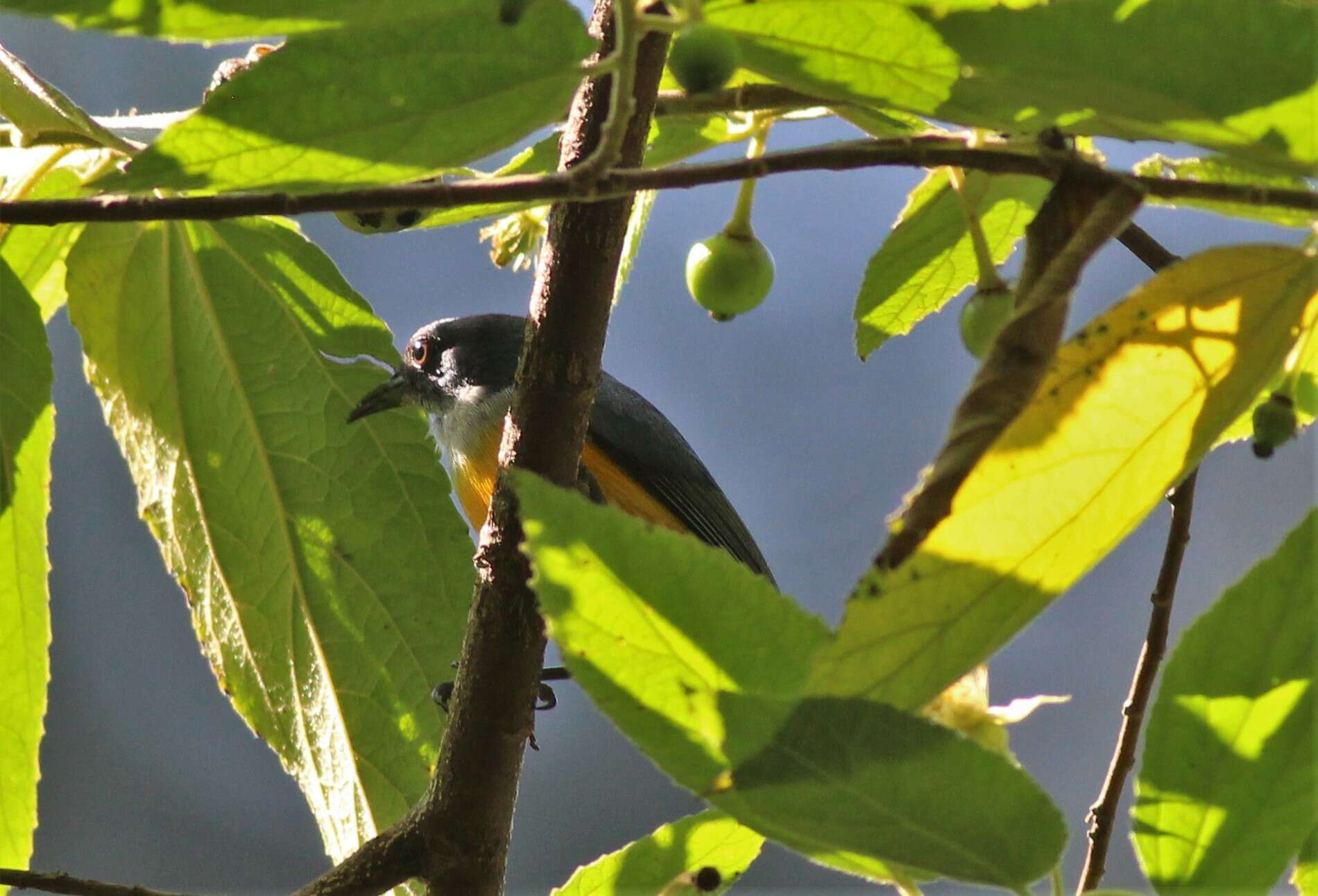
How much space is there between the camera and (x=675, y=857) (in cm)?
157

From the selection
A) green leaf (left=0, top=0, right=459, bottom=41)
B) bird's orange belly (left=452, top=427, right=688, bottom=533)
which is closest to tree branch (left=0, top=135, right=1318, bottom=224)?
green leaf (left=0, top=0, right=459, bottom=41)

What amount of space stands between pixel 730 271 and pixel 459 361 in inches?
109

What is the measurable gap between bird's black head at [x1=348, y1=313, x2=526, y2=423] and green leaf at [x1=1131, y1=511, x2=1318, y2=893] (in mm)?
3490

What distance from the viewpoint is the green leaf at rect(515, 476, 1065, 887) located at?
30.3 inches

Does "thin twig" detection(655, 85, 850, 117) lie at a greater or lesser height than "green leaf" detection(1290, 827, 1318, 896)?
greater

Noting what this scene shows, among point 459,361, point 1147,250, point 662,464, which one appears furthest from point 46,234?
point 459,361

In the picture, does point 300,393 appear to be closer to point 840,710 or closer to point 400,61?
point 400,61

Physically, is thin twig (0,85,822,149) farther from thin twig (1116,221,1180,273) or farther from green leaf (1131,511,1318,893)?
green leaf (1131,511,1318,893)

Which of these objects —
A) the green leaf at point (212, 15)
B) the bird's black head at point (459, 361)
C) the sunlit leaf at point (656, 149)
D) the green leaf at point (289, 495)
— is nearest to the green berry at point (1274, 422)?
the sunlit leaf at point (656, 149)

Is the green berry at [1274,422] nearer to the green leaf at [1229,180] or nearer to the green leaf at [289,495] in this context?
the green leaf at [1229,180]

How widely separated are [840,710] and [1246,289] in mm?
451

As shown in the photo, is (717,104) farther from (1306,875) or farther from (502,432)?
(502,432)

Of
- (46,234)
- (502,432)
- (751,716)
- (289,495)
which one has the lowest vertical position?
(751,716)

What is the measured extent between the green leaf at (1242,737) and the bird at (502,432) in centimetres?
277
